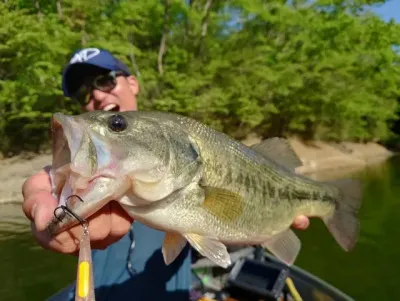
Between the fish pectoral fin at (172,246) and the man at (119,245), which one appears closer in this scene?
the fish pectoral fin at (172,246)

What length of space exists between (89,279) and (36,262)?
891 cm

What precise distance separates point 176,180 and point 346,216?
1.37m

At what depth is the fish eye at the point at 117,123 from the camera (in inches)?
75.1

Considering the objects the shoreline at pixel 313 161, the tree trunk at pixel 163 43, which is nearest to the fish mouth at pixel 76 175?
the shoreline at pixel 313 161

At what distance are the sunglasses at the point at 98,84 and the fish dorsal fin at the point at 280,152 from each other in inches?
49.3

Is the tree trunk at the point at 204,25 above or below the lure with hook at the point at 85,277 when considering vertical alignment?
above

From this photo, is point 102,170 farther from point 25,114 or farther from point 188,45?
point 188,45

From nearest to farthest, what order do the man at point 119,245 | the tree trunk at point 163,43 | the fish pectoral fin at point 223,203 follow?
the fish pectoral fin at point 223,203 < the man at point 119,245 < the tree trunk at point 163,43

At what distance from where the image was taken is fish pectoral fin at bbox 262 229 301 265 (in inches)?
104

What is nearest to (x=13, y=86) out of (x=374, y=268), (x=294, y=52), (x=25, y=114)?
(x=25, y=114)

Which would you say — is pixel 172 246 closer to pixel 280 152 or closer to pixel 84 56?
pixel 280 152

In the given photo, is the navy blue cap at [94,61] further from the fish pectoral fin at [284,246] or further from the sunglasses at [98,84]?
the fish pectoral fin at [284,246]

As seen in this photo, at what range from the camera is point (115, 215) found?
2.03 m

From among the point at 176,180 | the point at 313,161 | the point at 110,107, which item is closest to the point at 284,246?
the point at 176,180
